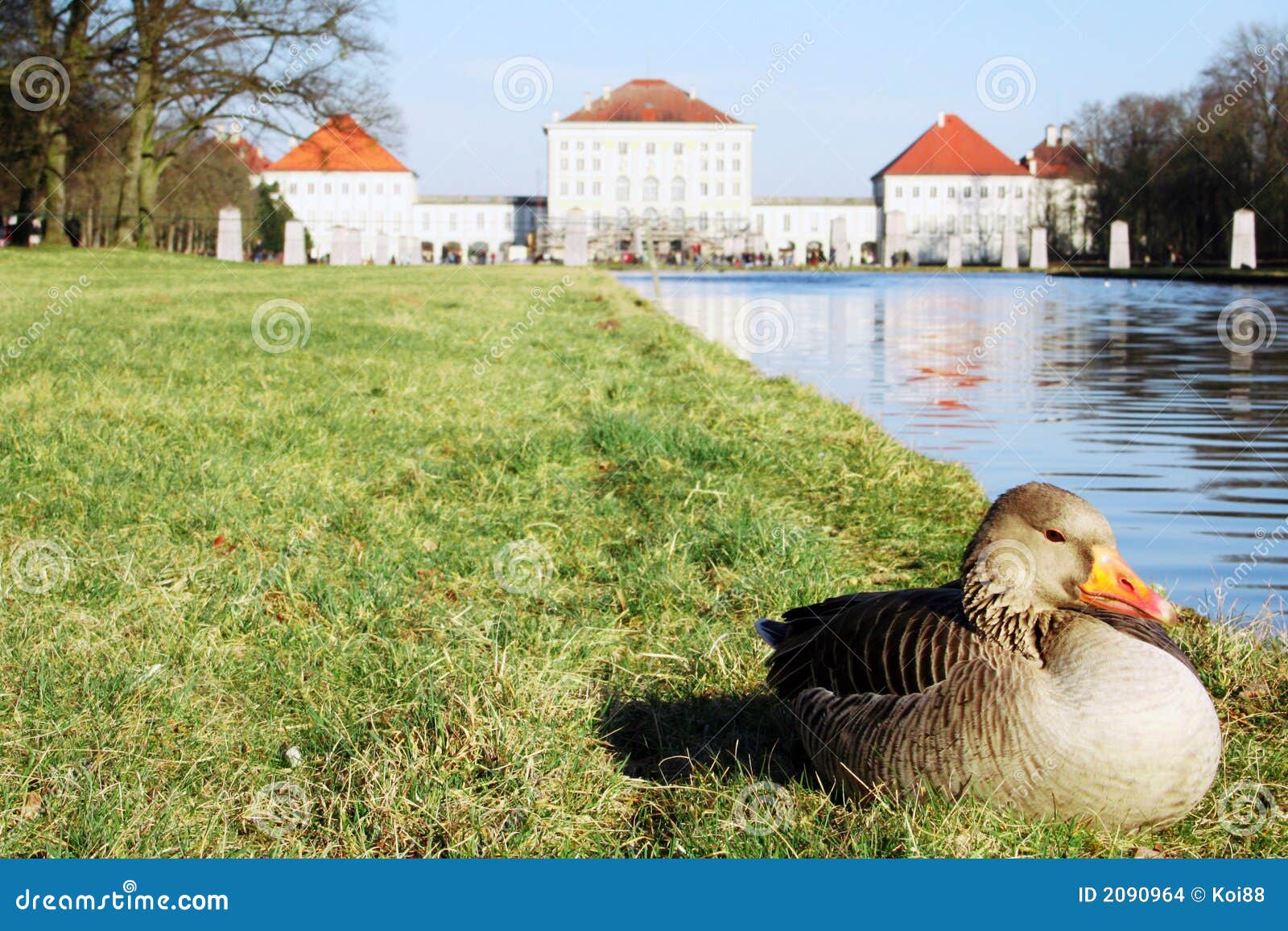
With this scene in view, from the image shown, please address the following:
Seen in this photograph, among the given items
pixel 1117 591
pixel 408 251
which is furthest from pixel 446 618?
pixel 408 251

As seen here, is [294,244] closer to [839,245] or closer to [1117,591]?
[1117,591]

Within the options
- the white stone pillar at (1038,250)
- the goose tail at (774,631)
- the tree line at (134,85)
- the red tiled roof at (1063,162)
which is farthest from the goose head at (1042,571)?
the red tiled roof at (1063,162)

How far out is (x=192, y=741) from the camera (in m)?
3.23

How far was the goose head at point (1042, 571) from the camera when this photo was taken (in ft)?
9.12

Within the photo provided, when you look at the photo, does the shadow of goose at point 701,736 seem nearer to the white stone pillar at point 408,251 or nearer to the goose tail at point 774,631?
the goose tail at point 774,631

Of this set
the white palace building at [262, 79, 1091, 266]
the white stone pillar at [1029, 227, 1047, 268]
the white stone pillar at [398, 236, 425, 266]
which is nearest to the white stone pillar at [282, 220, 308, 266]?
the white stone pillar at [398, 236, 425, 266]

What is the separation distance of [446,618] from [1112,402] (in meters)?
7.98

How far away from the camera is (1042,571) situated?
284 centimetres

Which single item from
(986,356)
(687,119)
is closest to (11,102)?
(986,356)

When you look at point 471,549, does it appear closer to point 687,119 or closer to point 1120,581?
point 1120,581

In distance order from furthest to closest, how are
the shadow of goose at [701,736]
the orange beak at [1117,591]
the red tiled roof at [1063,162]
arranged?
the red tiled roof at [1063,162] < the shadow of goose at [701,736] < the orange beak at [1117,591]

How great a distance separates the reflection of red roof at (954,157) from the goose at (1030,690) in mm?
112257

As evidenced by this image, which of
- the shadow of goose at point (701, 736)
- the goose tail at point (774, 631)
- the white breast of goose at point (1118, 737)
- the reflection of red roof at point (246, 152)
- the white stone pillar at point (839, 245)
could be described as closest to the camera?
the white breast of goose at point (1118, 737)

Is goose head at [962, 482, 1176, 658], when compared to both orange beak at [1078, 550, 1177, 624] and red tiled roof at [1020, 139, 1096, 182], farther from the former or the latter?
red tiled roof at [1020, 139, 1096, 182]
